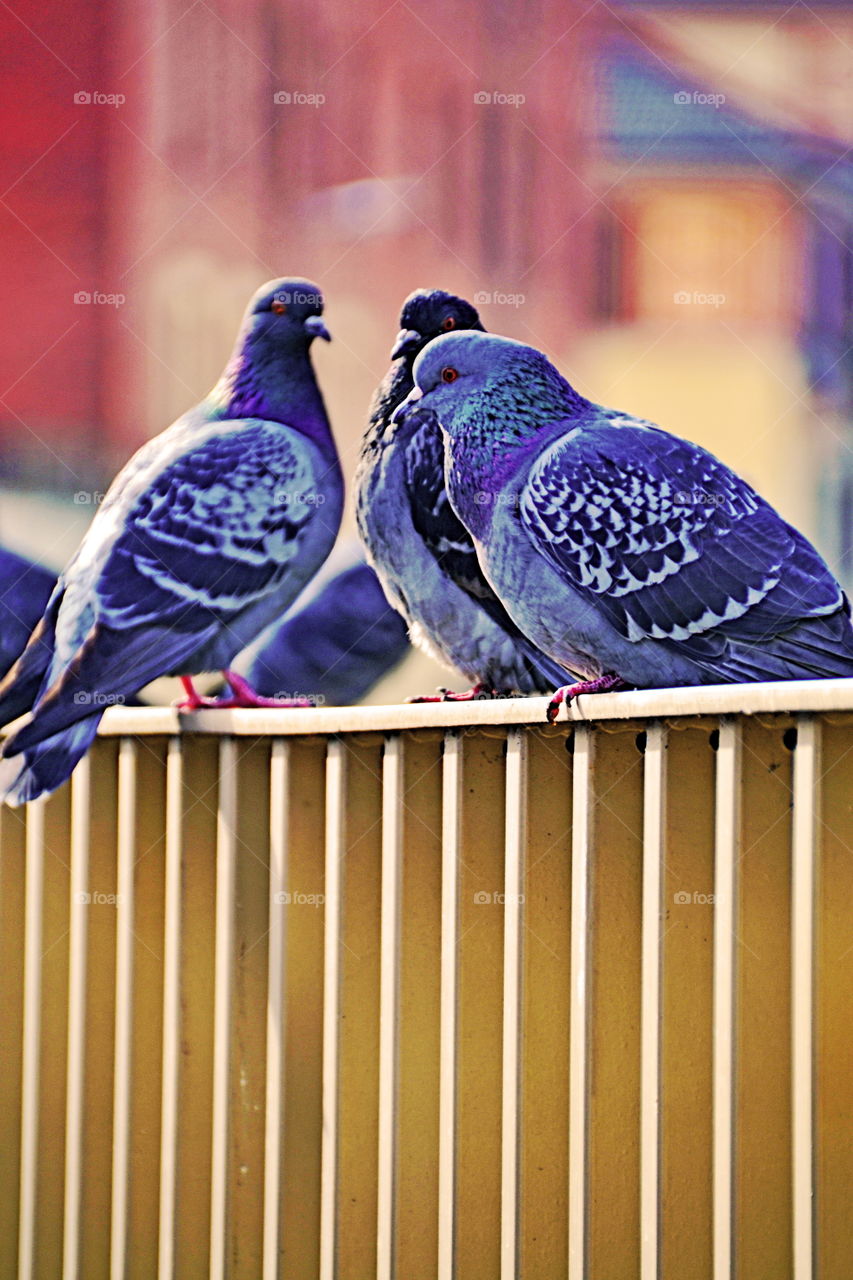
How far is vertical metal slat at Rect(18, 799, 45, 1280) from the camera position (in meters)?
4.92

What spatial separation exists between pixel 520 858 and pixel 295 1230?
1.49m

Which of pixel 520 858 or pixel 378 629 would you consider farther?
pixel 378 629

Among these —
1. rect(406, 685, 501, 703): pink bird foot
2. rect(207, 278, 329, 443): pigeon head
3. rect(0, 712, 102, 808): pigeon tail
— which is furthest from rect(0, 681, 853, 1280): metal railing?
rect(207, 278, 329, 443): pigeon head

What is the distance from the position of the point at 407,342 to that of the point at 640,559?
1.68m

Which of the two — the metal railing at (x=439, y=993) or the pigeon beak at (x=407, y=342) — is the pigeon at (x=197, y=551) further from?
the pigeon beak at (x=407, y=342)

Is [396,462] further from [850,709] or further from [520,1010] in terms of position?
[850,709]

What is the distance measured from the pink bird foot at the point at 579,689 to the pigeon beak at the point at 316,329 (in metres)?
2.22

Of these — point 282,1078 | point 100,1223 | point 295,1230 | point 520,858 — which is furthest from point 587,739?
point 100,1223

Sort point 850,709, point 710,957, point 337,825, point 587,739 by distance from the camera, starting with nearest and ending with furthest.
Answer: point 850,709 < point 710,957 < point 587,739 < point 337,825

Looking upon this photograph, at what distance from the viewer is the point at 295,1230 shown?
13.5ft

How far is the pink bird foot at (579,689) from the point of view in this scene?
3418mm

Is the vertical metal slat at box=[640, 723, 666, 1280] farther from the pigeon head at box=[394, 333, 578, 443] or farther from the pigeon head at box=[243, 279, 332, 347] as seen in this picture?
the pigeon head at box=[243, 279, 332, 347]

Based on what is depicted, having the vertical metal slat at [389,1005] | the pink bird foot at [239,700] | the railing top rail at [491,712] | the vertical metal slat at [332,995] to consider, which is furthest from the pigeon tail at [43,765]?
the vertical metal slat at [389,1005]

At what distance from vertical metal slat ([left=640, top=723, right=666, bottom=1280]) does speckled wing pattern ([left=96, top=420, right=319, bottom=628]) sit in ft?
8.50
